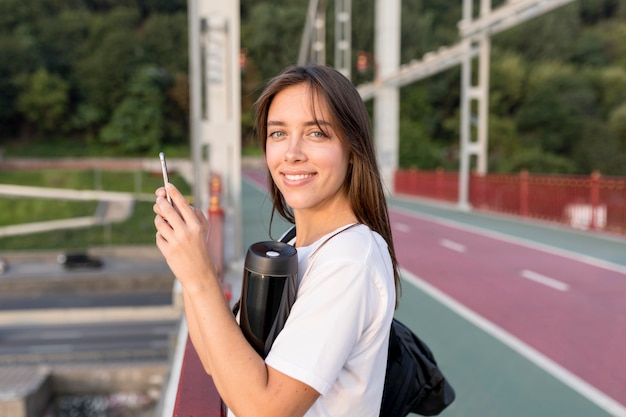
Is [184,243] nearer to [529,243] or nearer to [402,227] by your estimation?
[529,243]

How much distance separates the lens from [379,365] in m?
1.10

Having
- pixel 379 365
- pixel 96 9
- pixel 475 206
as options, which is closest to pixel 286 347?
pixel 379 365

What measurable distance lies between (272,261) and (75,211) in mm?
40442

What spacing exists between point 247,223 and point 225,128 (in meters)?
4.97

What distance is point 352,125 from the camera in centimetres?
115

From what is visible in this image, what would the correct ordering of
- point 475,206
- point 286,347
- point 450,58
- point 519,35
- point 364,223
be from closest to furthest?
point 286,347, point 364,223, point 475,206, point 450,58, point 519,35

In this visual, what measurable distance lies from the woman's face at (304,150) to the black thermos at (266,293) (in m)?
0.18

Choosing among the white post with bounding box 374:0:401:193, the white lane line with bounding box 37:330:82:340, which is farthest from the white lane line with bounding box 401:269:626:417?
the white lane line with bounding box 37:330:82:340

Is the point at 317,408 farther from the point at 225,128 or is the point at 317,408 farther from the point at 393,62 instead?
the point at 393,62

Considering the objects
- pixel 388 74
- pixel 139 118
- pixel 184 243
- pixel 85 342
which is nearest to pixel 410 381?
pixel 184 243

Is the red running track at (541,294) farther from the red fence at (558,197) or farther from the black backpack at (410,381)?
the black backpack at (410,381)

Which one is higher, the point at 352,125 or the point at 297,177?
the point at 352,125

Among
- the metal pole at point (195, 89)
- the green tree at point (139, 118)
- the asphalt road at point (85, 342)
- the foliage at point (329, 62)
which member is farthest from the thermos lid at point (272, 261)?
the green tree at point (139, 118)

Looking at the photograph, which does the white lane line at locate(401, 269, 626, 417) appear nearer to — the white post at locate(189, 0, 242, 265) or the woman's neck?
the white post at locate(189, 0, 242, 265)
